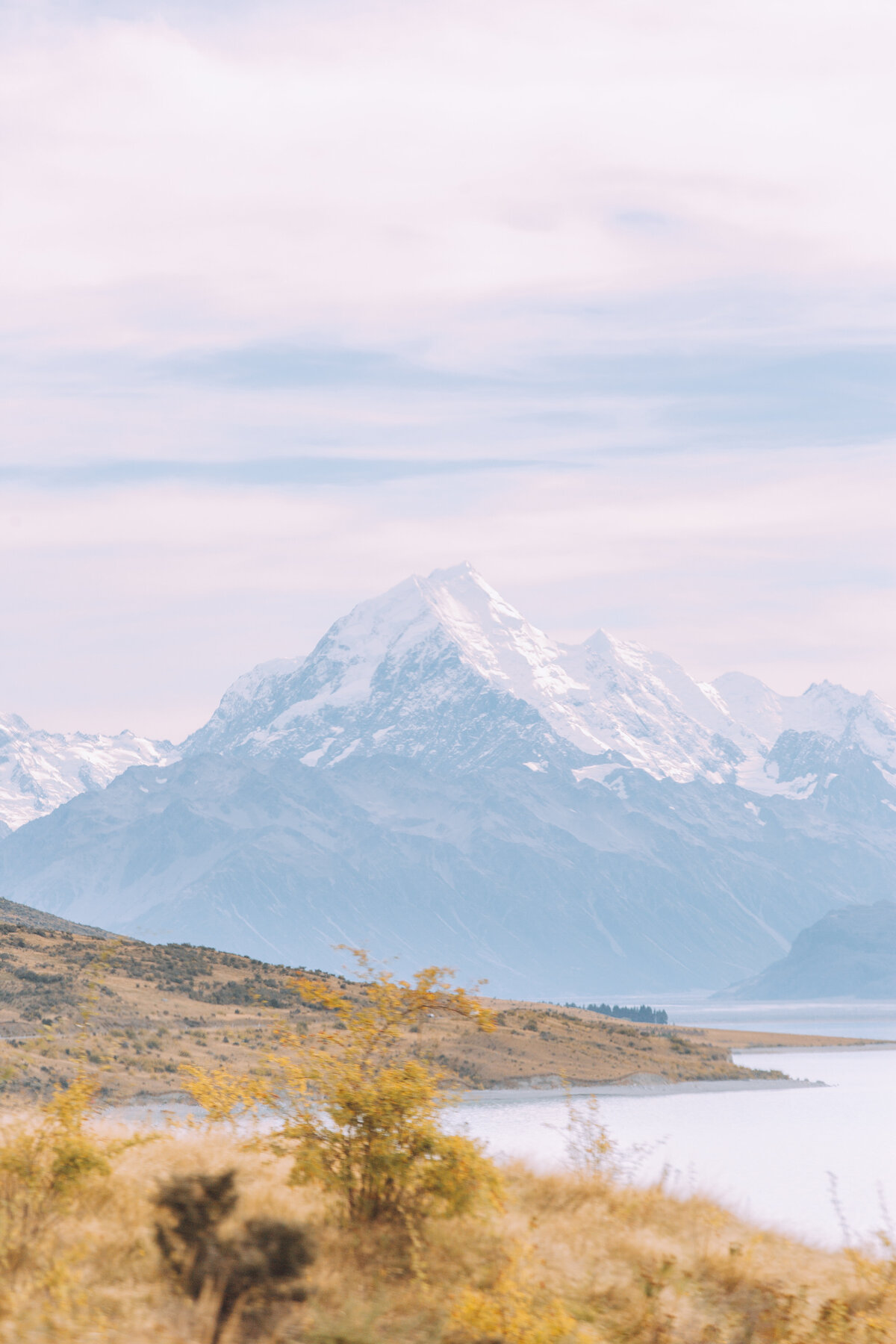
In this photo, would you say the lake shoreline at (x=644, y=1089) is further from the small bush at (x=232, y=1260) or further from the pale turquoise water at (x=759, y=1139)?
the small bush at (x=232, y=1260)

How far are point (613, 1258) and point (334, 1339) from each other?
15.4 ft

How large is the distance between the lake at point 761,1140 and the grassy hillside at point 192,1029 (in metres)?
6.46

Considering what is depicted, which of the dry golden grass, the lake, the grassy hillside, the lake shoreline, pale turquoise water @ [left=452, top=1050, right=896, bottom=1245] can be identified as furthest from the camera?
the lake shoreline

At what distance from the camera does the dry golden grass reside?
1065cm

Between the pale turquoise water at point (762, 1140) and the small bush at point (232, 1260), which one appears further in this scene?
the pale turquoise water at point (762, 1140)

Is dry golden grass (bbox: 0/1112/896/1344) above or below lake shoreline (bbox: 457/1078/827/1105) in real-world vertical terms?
above

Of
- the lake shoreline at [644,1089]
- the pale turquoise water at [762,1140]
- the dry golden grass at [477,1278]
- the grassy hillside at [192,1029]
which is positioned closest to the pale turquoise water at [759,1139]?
the pale turquoise water at [762,1140]

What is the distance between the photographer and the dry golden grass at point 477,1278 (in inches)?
419

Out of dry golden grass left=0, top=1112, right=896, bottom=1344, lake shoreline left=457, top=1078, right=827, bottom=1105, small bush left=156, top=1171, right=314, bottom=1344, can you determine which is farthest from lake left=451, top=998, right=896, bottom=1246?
small bush left=156, top=1171, right=314, bottom=1344

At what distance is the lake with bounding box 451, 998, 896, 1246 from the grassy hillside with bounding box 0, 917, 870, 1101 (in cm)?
646

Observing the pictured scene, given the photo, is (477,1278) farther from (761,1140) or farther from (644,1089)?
(644,1089)

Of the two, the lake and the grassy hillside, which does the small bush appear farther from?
the grassy hillside

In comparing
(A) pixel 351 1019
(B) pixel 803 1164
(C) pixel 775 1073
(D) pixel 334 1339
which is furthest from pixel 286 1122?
(C) pixel 775 1073

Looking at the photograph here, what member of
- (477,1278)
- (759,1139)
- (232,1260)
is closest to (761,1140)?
(759,1139)
